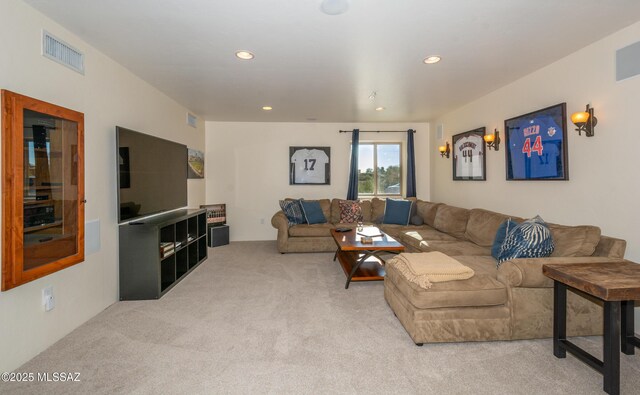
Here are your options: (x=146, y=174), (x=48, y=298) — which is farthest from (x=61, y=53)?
(x=48, y=298)

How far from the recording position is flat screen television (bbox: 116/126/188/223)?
306 cm

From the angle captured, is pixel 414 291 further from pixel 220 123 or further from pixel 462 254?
pixel 220 123

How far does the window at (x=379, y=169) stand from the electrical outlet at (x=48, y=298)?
5227mm

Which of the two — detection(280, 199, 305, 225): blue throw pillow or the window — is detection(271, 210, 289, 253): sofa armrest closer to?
detection(280, 199, 305, 225): blue throw pillow

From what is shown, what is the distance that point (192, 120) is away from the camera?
5418 millimetres

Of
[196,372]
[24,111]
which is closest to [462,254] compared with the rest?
[196,372]

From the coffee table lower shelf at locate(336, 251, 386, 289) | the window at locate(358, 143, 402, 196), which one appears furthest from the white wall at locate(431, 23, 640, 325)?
the window at locate(358, 143, 402, 196)

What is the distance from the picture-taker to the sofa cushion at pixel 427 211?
17.2 ft

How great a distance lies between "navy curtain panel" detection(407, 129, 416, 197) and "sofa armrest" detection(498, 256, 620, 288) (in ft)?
13.2

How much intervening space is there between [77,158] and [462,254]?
3883 mm

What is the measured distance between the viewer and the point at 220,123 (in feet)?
20.4

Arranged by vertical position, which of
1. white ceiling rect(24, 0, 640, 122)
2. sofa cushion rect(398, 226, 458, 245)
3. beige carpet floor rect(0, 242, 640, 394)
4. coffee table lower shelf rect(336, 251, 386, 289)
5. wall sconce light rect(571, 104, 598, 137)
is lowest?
beige carpet floor rect(0, 242, 640, 394)

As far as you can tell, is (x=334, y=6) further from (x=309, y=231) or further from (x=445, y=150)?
(x=445, y=150)

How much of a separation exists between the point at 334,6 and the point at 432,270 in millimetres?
2080
